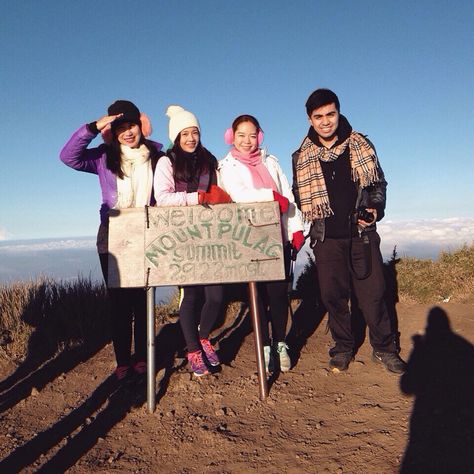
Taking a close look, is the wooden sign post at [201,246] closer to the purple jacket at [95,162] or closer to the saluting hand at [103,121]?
the purple jacket at [95,162]

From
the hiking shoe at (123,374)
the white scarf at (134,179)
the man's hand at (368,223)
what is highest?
the white scarf at (134,179)

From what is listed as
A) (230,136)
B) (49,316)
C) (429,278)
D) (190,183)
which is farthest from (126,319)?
(429,278)

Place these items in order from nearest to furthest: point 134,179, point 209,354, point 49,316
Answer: point 134,179 < point 209,354 < point 49,316

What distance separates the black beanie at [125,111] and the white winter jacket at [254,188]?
2.57ft

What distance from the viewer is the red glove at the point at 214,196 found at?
11.2ft

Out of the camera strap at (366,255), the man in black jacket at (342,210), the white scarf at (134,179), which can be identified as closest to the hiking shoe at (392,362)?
the man in black jacket at (342,210)

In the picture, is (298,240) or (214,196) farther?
(298,240)

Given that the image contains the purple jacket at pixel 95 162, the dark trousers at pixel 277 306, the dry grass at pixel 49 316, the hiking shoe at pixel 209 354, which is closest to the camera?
the purple jacket at pixel 95 162

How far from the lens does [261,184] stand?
11.8 ft

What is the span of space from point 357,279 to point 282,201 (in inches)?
39.7

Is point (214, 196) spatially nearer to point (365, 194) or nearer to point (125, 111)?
point (125, 111)

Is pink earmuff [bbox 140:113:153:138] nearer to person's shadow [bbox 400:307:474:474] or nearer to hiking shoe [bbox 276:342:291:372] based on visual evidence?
hiking shoe [bbox 276:342:291:372]

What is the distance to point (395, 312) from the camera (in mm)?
5598

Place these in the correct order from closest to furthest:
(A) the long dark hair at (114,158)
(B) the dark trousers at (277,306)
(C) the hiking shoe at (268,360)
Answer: (A) the long dark hair at (114,158)
(B) the dark trousers at (277,306)
(C) the hiking shoe at (268,360)
